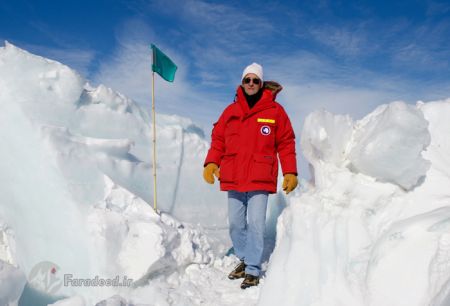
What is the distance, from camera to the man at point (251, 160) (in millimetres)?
3082

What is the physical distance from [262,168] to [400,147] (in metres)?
1.01

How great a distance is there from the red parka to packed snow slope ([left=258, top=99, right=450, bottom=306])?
0.84ft

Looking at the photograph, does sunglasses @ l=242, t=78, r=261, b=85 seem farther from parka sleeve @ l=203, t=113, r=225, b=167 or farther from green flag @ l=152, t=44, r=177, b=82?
green flag @ l=152, t=44, r=177, b=82

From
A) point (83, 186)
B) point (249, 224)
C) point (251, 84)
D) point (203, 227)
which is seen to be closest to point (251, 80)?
point (251, 84)

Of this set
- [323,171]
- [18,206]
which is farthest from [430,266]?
[18,206]

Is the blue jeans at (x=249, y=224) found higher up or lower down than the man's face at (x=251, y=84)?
lower down

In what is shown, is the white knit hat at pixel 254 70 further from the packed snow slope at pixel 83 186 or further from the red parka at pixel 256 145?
the packed snow slope at pixel 83 186

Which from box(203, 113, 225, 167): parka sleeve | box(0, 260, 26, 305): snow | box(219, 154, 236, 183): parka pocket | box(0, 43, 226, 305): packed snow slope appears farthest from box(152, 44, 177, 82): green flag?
box(0, 260, 26, 305): snow

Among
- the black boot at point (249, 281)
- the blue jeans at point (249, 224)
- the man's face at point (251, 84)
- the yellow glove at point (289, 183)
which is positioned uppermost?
the man's face at point (251, 84)

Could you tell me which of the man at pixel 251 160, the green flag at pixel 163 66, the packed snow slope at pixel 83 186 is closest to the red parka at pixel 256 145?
the man at pixel 251 160

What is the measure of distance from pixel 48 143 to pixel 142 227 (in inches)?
52.8

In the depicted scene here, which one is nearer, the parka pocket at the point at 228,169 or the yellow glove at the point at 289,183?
the yellow glove at the point at 289,183

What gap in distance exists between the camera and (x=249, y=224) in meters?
3.13

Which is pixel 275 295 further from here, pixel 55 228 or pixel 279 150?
pixel 55 228
